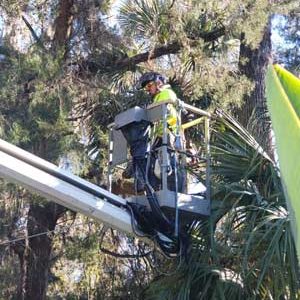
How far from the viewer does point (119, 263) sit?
11.5m

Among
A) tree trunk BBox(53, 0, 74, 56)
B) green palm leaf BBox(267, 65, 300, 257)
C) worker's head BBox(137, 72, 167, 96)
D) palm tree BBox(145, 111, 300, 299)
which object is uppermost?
tree trunk BBox(53, 0, 74, 56)

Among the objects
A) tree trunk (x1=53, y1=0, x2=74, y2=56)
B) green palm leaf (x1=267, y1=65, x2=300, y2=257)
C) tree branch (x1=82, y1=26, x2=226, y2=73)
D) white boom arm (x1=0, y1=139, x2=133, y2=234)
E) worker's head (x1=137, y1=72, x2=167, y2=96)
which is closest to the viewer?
green palm leaf (x1=267, y1=65, x2=300, y2=257)

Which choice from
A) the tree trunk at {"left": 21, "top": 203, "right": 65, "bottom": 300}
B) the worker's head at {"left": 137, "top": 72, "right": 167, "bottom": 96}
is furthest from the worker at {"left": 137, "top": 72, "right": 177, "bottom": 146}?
the tree trunk at {"left": 21, "top": 203, "right": 65, "bottom": 300}

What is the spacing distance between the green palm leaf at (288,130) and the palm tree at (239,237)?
4.00 metres

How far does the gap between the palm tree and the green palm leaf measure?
400 cm

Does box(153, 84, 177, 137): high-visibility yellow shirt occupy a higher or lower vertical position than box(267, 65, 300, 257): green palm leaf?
higher

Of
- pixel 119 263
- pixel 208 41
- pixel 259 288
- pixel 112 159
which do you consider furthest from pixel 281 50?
pixel 259 288

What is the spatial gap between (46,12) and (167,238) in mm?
5281

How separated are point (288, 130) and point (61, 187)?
4.48 metres

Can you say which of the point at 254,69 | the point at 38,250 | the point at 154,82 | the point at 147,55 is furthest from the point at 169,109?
the point at 38,250

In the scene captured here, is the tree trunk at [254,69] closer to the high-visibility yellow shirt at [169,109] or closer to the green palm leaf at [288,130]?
the high-visibility yellow shirt at [169,109]

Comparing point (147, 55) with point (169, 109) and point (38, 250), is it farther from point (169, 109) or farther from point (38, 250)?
point (169, 109)

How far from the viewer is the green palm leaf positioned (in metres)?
2.53

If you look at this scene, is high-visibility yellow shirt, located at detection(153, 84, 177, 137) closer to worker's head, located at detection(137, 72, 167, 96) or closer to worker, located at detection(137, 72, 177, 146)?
worker, located at detection(137, 72, 177, 146)
